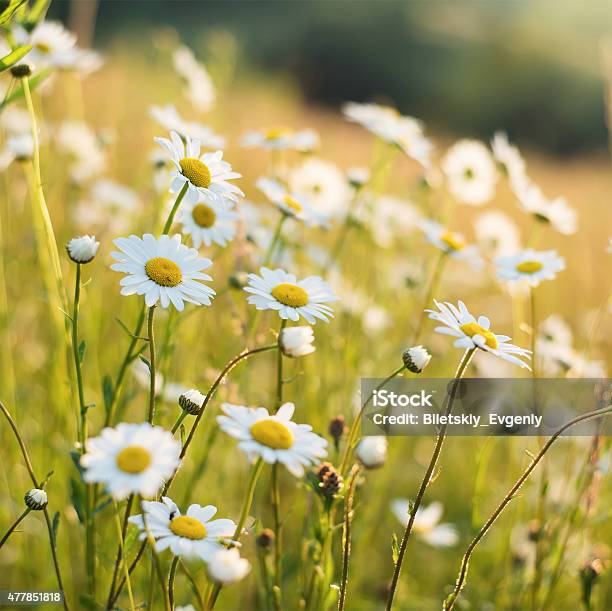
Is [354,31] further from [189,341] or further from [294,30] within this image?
[189,341]

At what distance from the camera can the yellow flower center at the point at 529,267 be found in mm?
1565

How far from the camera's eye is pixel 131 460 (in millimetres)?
794

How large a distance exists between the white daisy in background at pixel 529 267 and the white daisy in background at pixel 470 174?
1.96 feet

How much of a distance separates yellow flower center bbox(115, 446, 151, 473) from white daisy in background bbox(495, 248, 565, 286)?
96 cm

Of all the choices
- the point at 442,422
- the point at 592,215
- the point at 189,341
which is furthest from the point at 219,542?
the point at 592,215

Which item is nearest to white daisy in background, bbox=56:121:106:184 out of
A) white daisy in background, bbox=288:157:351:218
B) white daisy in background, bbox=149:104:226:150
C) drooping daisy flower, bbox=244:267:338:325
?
white daisy in background, bbox=288:157:351:218

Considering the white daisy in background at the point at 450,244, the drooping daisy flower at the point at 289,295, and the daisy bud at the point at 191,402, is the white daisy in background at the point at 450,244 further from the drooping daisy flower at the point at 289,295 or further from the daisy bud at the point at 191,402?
the daisy bud at the point at 191,402

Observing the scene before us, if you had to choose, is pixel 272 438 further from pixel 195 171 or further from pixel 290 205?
pixel 290 205

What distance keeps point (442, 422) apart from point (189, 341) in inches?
43.9

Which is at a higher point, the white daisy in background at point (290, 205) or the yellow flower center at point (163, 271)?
the white daisy in background at point (290, 205)

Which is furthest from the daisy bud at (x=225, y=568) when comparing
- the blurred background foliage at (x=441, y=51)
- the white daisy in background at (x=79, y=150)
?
the blurred background foliage at (x=441, y=51)

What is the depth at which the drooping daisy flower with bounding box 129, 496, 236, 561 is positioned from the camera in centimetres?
90

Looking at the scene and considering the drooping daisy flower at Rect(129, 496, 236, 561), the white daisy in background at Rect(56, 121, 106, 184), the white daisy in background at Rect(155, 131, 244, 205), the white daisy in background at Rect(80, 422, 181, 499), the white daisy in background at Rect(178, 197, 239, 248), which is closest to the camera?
the white daisy in background at Rect(80, 422, 181, 499)

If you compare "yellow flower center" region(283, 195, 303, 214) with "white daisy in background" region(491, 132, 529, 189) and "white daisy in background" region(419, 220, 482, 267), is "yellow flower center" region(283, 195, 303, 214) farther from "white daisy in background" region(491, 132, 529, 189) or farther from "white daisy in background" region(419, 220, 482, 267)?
"white daisy in background" region(491, 132, 529, 189)
